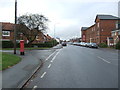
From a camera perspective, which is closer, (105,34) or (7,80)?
(7,80)

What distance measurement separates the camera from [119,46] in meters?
34.7

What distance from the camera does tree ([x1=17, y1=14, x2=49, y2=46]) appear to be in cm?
3984

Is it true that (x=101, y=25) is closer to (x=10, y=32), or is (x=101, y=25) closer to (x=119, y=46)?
(x=119, y=46)

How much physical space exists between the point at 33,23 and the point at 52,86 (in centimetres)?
3567

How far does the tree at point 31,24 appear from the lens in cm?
3984

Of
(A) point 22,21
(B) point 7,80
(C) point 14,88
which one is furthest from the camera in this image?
(A) point 22,21

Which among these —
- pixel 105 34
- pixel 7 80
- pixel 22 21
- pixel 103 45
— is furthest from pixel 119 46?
pixel 7 80

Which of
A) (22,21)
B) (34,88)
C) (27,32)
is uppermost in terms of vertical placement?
(22,21)

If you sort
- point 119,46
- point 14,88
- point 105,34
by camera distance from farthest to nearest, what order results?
point 105,34
point 119,46
point 14,88

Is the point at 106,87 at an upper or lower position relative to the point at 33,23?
lower

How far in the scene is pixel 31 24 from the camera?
132 feet

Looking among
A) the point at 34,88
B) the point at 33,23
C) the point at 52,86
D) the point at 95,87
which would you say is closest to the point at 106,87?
the point at 95,87

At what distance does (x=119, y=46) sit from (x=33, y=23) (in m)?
21.3

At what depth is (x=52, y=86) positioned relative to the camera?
233 inches
